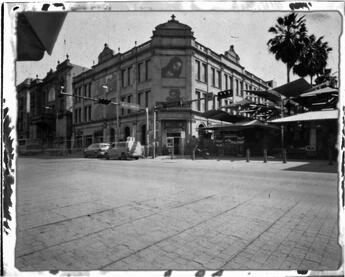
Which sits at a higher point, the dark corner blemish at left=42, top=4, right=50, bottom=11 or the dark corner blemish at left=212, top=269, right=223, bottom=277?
the dark corner blemish at left=42, top=4, right=50, bottom=11

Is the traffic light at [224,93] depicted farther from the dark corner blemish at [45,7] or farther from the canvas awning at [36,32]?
the dark corner blemish at [45,7]

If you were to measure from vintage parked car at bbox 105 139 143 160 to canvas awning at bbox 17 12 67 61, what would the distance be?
13.5 m

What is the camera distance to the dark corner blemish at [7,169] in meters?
1.90

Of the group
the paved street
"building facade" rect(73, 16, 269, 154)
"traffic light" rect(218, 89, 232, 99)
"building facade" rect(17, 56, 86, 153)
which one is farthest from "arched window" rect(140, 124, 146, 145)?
the paved street

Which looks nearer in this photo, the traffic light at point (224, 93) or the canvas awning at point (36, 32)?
the canvas awning at point (36, 32)

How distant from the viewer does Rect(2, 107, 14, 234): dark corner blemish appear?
1.90 m

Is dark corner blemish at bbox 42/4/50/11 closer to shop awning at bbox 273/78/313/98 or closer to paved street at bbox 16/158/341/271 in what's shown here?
paved street at bbox 16/158/341/271

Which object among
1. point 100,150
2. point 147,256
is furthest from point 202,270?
point 100,150

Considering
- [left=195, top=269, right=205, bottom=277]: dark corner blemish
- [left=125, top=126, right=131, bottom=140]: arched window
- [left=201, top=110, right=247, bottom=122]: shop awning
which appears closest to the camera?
[left=195, top=269, right=205, bottom=277]: dark corner blemish

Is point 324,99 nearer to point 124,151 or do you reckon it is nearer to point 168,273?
point 168,273

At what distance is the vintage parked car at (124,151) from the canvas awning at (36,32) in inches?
533

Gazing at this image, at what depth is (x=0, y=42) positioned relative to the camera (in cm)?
191

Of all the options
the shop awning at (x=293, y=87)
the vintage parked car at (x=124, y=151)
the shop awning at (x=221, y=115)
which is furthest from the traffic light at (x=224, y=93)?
the vintage parked car at (x=124, y=151)

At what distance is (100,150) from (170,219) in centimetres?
1299
